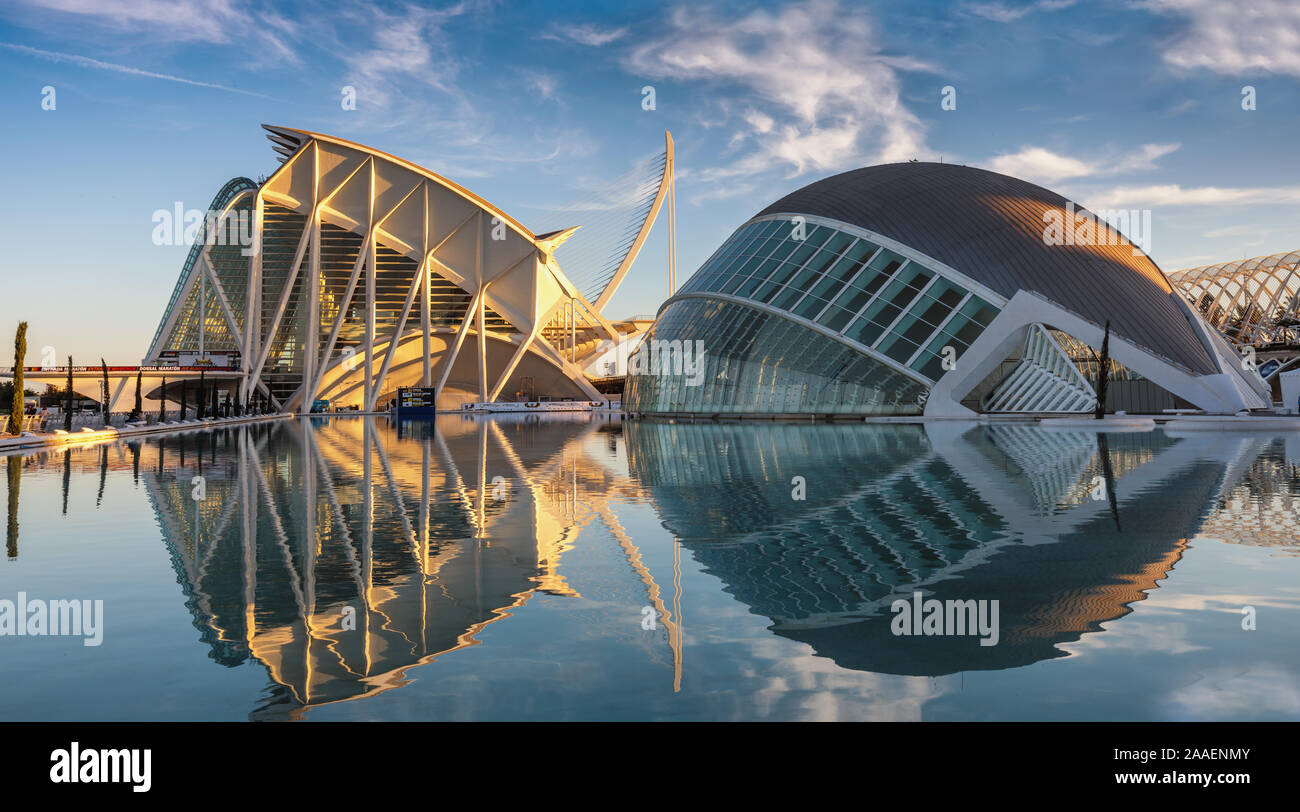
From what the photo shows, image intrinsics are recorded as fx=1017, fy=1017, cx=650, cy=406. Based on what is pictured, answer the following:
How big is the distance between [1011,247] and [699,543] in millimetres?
37539

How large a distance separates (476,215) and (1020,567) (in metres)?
83.7

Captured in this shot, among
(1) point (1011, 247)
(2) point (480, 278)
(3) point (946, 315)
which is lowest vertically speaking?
(3) point (946, 315)

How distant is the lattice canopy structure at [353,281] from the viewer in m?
80.7

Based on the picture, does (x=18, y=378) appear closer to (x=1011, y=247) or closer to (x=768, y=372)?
(x=768, y=372)

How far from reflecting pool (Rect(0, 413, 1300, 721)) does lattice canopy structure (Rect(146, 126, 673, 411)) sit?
225 ft

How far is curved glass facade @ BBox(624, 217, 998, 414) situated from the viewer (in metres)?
41.7

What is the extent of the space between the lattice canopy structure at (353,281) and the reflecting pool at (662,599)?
225 feet

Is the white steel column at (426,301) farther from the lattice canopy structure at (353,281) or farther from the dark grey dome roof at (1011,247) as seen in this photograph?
the dark grey dome roof at (1011,247)

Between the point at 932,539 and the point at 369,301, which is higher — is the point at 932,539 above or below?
below

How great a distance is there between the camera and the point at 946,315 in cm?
4172

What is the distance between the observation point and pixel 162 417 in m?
50.4

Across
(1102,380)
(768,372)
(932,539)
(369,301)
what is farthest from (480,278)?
(932,539)
